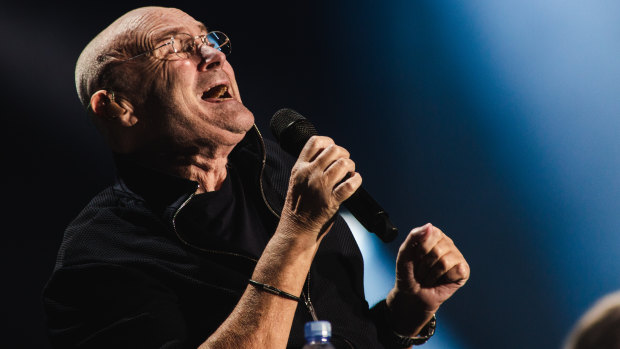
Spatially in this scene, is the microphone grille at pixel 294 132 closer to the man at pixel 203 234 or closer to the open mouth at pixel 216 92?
the man at pixel 203 234

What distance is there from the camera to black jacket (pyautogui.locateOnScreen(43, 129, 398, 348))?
134 cm

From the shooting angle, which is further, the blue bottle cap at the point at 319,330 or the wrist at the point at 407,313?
the wrist at the point at 407,313

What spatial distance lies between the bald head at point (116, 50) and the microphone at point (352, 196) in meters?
0.48

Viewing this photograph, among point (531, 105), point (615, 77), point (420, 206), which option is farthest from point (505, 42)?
Result: point (420, 206)

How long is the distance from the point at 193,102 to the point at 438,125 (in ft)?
4.00

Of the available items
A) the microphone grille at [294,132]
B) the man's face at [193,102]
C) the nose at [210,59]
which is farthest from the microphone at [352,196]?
the nose at [210,59]

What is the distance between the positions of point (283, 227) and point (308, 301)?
287 millimetres

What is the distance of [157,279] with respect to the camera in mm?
1418

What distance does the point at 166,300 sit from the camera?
1383mm

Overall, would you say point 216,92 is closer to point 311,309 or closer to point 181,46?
point 181,46

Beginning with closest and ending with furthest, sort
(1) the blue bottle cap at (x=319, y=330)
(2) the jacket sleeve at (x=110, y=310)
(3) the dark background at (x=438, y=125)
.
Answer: (1) the blue bottle cap at (x=319, y=330), (2) the jacket sleeve at (x=110, y=310), (3) the dark background at (x=438, y=125)

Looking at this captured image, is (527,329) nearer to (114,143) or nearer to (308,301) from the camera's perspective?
(308,301)

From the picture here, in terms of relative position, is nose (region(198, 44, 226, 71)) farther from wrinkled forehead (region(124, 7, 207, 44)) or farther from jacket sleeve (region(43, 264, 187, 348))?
jacket sleeve (region(43, 264, 187, 348))

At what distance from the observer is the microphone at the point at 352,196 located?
1.20 m
